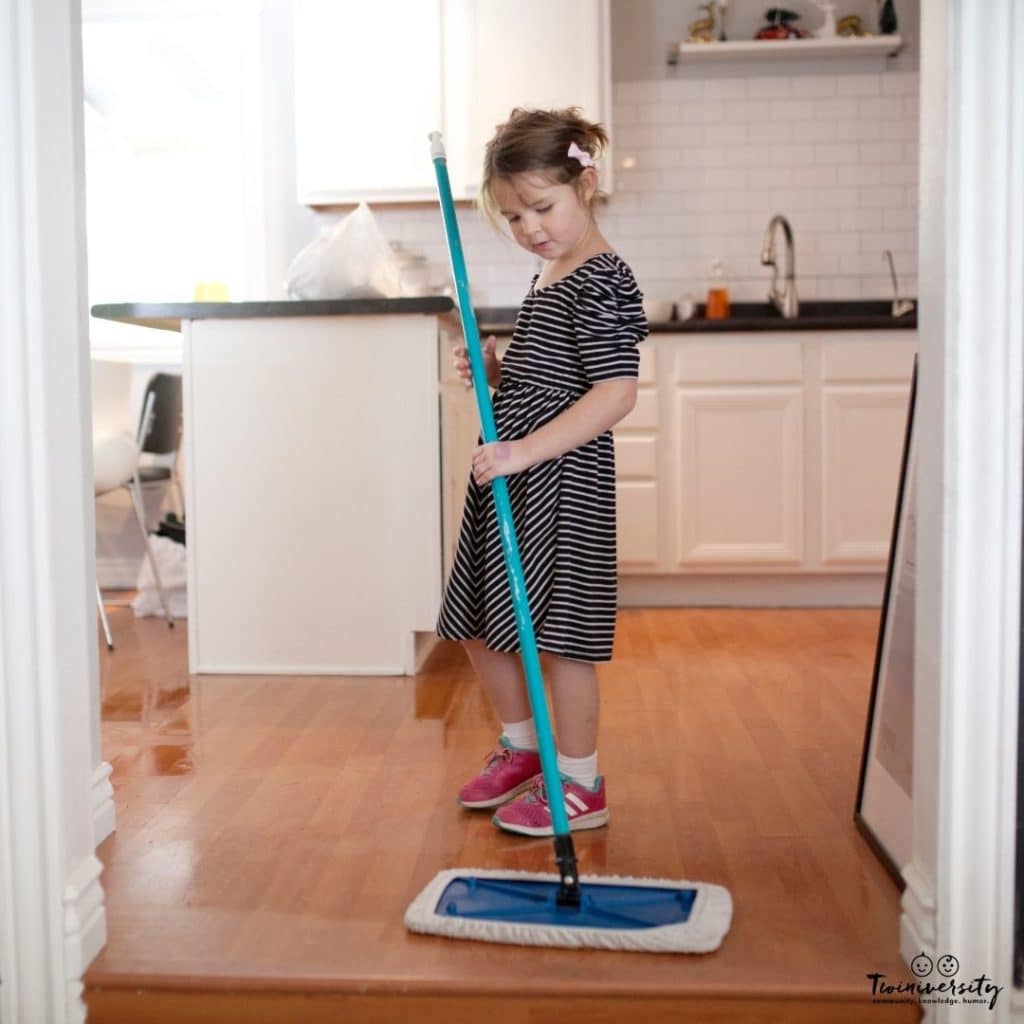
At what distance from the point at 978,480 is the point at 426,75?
10.8ft

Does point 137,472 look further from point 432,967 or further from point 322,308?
point 432,967

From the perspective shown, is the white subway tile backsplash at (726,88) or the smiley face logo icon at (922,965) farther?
the white subway tile backsplash at (726,88)

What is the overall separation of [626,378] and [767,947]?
2.48ft

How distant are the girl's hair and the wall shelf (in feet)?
8.95

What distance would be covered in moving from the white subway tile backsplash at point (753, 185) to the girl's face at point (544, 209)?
8.65 feet

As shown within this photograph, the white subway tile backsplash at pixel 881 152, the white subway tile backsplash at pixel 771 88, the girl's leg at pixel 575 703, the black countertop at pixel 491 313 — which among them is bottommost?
the girl's leg at pixel 575 703

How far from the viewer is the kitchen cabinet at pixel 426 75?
409 cm

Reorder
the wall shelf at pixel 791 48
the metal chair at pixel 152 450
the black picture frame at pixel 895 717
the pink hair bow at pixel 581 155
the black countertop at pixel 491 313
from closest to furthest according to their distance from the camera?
the black picture frame at pixel 895 717, the pink hair bow at pixel 581 155, the black countertop at pixel 491 313, the metal chair at pixel 152 450, the wall shelf at pixel 791 48

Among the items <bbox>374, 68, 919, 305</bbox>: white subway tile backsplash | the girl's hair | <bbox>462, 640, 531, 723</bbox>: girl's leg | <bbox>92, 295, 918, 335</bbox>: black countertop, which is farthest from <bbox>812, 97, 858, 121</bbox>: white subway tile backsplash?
<bbox>462, 640, 531, 723</bbox>: girl's leg

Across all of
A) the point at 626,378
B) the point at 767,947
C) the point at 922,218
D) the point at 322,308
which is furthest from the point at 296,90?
the point at 767,947

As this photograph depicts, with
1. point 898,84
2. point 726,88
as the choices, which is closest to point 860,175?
point 898,84

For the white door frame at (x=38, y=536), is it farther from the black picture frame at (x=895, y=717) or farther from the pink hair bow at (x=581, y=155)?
the black picture frame at (x=895, y=717)

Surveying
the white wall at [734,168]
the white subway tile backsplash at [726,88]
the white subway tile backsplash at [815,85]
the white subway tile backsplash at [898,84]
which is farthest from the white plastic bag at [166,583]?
the white subway tile backsplash at [898,84]

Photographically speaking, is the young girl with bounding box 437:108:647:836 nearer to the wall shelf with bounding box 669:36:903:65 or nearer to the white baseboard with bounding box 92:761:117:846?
the white baseboard with bounding box 92:761:117:846
